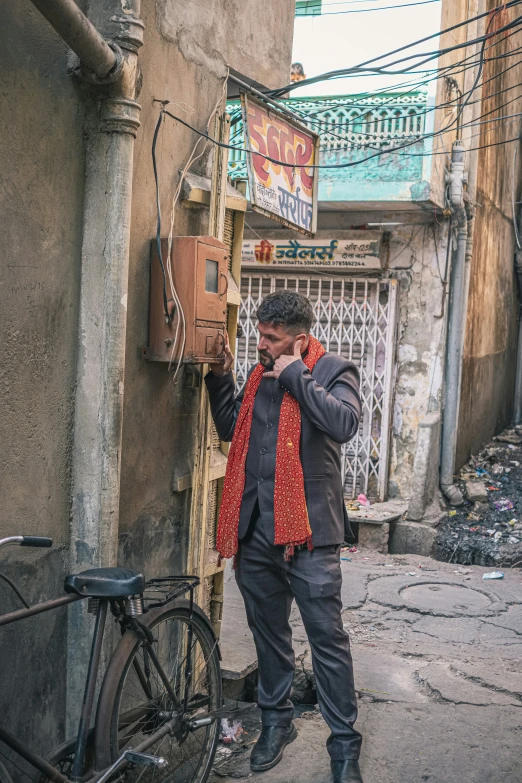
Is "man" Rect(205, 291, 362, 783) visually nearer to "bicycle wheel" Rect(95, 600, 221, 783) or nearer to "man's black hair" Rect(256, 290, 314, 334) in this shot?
"man's black hair" Rect(256, 290, 314, 334)

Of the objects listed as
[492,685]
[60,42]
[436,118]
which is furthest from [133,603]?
[436,118]

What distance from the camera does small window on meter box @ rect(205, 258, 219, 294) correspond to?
13.4 ft

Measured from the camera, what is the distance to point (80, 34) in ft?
10.3

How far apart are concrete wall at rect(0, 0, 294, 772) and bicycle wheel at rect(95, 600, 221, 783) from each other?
0.35m

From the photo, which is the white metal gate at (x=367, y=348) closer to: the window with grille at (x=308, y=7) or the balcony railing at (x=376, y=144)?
the balcony railing at (x=376, y=144)

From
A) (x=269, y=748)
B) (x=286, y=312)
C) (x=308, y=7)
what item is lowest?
(x=269, y=748)

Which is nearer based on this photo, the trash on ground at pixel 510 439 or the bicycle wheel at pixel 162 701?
the bicycle wheel at pixel 162 701

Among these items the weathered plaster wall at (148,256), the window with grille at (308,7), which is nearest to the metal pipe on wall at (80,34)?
the weathered plaster wall at (148,256)

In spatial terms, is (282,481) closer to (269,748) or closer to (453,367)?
(269,748)

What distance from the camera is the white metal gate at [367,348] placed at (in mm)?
10938

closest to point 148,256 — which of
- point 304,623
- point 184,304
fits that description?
point 184,304

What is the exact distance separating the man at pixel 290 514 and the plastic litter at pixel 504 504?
7213 mm

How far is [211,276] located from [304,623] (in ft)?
5.49

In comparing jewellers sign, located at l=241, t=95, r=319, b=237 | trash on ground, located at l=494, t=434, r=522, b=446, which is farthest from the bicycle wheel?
trash on ground, located at l=494, t=434, r=522, b=446
